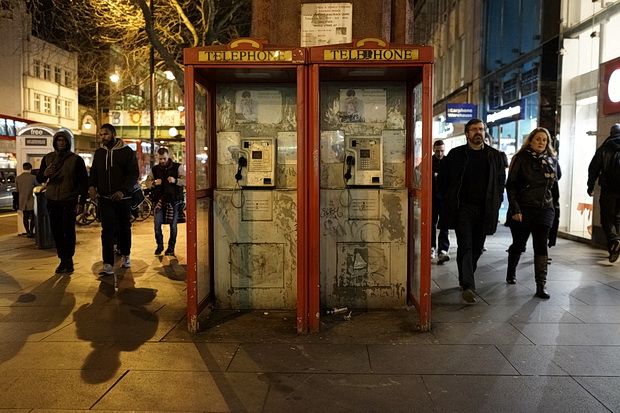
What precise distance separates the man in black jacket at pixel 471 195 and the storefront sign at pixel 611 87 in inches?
193

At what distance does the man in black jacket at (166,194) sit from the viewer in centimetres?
891

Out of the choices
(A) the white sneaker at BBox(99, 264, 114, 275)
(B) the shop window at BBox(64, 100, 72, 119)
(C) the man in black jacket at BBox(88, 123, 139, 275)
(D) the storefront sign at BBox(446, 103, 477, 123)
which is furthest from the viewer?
(B) the shop window at BBox(64, 100, 72, 119)

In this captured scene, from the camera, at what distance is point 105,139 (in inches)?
279

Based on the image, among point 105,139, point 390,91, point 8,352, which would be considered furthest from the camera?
point 105,139

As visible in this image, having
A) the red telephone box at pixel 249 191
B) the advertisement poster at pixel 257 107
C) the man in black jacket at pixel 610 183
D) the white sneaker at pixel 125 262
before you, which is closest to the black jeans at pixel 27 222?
the white sneaker at pixel 125 262

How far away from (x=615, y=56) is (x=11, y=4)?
42.7 feet

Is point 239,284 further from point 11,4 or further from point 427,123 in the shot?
point 11,4

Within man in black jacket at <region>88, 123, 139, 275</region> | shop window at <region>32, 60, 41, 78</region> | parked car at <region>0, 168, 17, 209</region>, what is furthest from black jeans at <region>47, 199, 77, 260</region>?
shop window at <region>32, 60, 41, 78</region>

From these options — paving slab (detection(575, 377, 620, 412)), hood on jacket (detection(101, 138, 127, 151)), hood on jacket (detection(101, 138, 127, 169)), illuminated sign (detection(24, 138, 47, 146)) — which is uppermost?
illuminated sign (detection(24, 138, 47, 146))

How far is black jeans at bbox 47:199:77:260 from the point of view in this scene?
7.41m

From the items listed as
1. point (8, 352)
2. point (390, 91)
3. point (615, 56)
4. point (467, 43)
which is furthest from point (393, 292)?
point (467, 43)

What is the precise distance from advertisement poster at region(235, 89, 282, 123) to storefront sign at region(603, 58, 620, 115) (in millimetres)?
6915

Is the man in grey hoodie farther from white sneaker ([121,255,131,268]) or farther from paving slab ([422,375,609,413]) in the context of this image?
paving slab ([422,375,609,413])

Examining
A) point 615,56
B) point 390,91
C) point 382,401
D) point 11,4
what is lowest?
point 382,401
